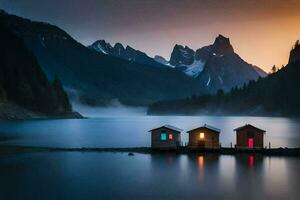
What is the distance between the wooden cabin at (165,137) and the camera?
3782 inches

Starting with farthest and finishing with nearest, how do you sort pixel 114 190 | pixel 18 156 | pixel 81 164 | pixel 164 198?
pixel 18 156, pixel 81 164, pixel 114 190, pixel 164 198

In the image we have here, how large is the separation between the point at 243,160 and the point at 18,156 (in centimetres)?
4600

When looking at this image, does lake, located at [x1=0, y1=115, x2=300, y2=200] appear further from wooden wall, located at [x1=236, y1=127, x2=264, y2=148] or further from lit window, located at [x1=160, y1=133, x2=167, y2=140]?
lit window, located at [x1=160, y1=133, x2=167, y2=140]

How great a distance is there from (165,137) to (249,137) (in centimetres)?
1785

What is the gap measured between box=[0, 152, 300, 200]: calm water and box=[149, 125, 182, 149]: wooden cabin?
16.8ft

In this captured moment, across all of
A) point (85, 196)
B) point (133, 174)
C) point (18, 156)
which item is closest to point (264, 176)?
point (133, 174)

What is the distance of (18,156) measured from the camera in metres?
93.9

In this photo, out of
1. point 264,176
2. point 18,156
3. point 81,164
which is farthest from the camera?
point 18,156

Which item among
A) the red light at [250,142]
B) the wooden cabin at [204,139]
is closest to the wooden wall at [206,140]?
the wooden cabin at [204,139]

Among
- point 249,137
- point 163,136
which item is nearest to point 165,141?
point 163,136

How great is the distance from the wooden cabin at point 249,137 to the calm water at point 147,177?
16.8ft

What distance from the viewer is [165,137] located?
9719 centimetres

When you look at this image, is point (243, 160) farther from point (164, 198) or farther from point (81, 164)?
point (164, 198)

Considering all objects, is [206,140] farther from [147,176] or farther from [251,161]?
[147,176]
